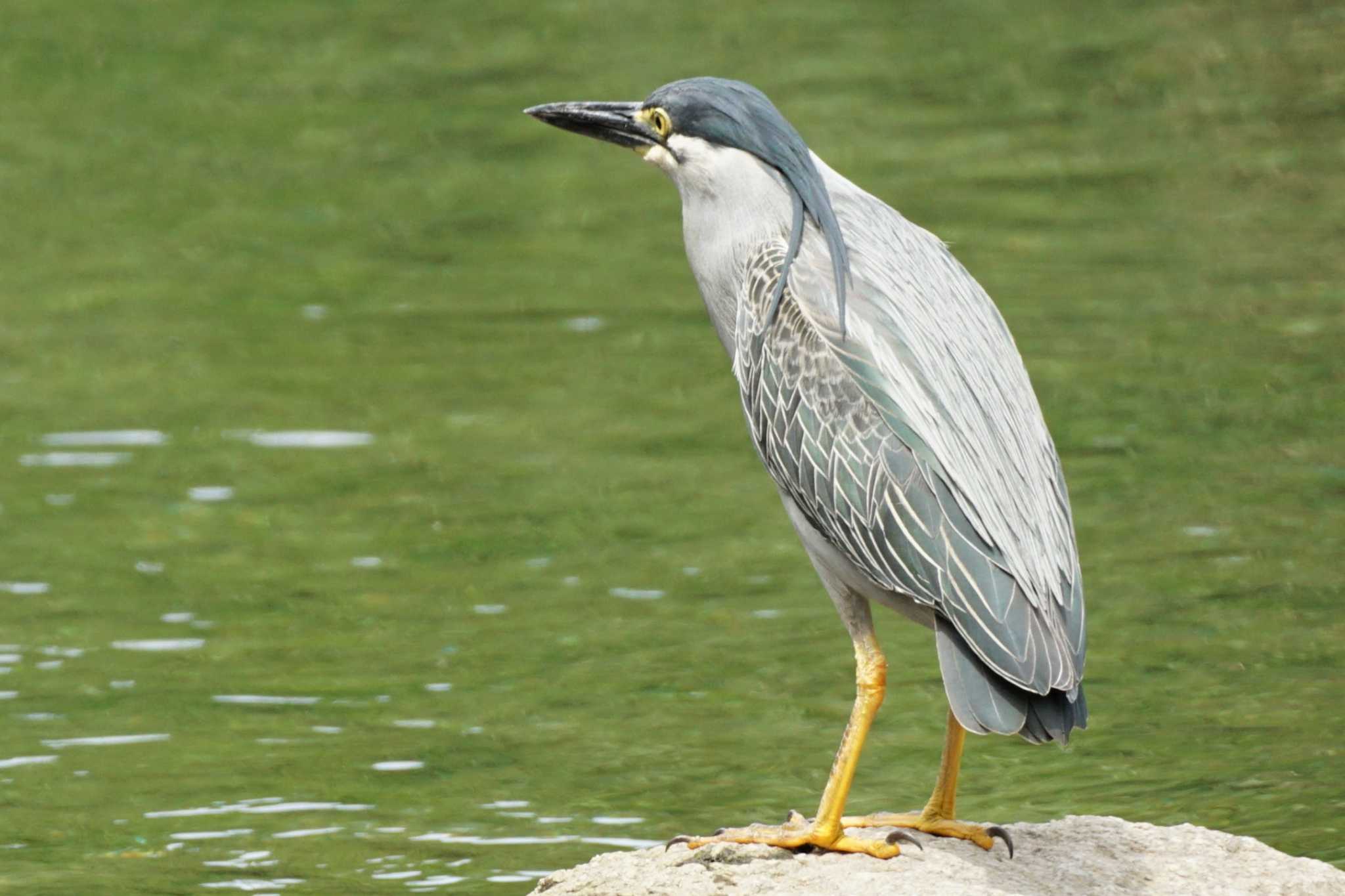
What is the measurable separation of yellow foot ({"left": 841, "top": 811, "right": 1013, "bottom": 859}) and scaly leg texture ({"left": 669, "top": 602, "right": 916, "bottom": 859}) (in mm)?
146

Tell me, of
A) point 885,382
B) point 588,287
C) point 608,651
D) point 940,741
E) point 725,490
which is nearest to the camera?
point 885,382

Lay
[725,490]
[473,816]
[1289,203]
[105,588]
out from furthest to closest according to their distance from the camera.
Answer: [1289,203] → [725,490] → [105,588] → [473,816]

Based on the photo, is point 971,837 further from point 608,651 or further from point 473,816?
point 608,651

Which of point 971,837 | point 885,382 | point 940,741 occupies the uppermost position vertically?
point 885,382

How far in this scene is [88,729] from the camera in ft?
34.3

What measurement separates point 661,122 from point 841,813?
7.11 feet

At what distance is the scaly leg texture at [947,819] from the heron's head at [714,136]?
53.0 inches

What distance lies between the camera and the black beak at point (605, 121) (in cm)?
772

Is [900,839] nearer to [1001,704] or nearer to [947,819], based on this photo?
[947,819]

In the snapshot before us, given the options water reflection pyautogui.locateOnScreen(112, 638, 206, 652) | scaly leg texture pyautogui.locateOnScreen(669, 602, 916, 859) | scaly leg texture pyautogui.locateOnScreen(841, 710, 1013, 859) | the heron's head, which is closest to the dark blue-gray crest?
the heron's head

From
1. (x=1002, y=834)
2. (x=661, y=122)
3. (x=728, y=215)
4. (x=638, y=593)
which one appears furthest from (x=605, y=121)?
(x=638, y=593)

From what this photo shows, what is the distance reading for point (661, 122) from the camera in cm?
764

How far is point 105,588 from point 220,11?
14.1 metres

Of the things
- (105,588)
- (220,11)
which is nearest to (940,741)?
(105,588)
